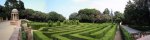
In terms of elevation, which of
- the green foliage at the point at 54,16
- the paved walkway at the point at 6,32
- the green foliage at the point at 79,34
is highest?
the green foliage at the point at 54,16

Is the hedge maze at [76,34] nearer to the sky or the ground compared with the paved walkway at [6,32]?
nearer to the ground

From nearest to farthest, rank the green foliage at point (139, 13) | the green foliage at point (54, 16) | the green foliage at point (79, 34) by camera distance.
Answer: the green foliage at point (79, 34) < the green foliage at point (139, 13) < the green foliage at point (54, 16)

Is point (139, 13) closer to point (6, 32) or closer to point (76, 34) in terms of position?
point (6, 32)

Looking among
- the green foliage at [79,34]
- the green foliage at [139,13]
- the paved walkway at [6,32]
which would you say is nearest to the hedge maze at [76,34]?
the green foliage at [79,34]

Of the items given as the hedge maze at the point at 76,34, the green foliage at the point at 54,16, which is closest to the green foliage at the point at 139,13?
the green foliage at the point at 54,16

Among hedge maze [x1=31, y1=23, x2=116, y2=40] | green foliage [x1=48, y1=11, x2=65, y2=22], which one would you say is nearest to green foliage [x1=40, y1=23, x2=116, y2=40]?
hedge maze [x1=31, y1=23, x2=116, y2=40]

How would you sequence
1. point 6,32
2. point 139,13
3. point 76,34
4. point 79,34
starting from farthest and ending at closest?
point 139,13 → point 6,32 → point 79,34 → point 76,34

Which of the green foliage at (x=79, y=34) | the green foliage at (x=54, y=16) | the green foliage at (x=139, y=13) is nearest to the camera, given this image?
the green foliage at (x=79, y=34)

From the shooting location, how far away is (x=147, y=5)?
5134 cm

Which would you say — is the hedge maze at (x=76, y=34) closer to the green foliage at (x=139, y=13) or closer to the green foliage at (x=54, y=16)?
the green foliage at (x=139, y=13)

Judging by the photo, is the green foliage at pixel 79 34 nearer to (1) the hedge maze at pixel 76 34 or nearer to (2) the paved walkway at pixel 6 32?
(1) the hedge maze at pixel 76 34

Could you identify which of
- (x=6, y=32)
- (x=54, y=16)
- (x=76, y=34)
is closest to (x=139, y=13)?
(x=54, y=16)

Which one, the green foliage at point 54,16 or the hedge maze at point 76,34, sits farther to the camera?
the green foliage at point 54,16

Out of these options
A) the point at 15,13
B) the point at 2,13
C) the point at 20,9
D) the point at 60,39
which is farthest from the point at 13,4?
the point at 60,39
